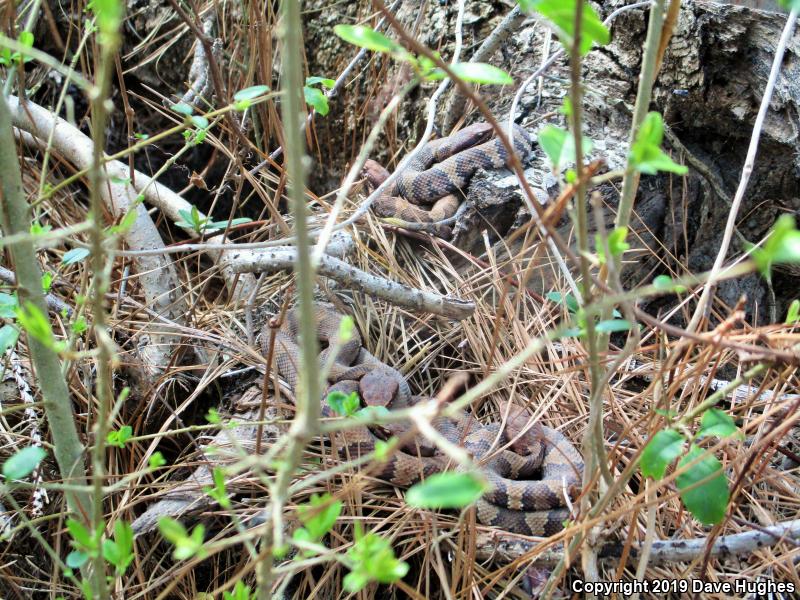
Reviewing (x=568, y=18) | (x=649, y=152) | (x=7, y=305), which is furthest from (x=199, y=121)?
(x=649, y=152)

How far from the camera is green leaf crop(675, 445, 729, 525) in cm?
142

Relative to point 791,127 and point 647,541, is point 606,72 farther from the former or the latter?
point 647,541

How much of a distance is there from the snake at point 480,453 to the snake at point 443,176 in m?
0.70

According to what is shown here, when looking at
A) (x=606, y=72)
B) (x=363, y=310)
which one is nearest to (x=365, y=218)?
(x=363, y=310)

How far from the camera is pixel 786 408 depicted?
6.23 feet

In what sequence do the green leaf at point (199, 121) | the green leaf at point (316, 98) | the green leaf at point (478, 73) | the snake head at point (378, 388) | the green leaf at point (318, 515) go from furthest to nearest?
the snake head at point (378, 388)
the green leaf at point (316, 98)
the green leaf at point (199, 121)
the green leaf at point (478, 73)
the green leaf at point (318, 515)

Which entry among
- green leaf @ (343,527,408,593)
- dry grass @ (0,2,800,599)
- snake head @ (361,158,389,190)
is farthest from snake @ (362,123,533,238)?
green leaf @ (343,527,408,593)

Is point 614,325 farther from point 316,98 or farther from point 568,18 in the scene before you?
point 316,98

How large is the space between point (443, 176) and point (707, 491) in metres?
2.24

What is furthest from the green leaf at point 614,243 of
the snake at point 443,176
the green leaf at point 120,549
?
the snake at point 443,176

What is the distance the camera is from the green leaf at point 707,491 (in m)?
1.42

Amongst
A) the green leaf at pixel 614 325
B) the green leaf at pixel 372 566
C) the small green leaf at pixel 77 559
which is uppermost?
the green leaf at pixel 614 325

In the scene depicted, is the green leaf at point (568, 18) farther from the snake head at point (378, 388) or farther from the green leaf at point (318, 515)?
the snake head at point (378, 388)

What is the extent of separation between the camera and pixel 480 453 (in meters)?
2.41
